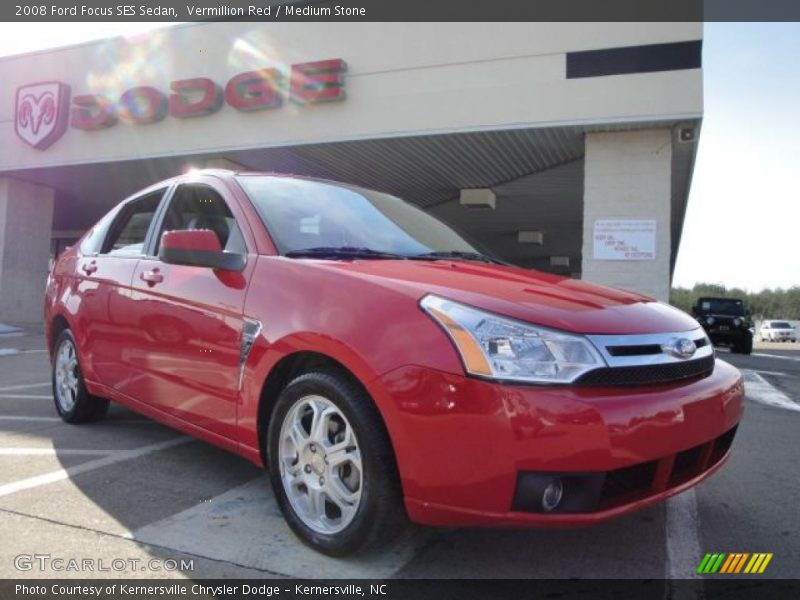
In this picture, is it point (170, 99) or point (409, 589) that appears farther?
point (170, 99)

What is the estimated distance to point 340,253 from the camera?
2799 millimetres

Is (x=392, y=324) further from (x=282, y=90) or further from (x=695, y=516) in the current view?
(x=282, y=90)

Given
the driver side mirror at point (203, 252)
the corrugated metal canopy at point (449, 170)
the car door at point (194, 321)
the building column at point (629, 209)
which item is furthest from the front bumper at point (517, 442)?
the building column at point (629, 209)

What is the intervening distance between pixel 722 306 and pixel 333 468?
68.8 ft

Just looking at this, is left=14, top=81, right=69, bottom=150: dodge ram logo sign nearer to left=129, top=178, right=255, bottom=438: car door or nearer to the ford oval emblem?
left=129, top=178, right=255, bottom=438: car door

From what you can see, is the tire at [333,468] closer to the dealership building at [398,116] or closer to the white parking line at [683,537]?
the white parking line at [683,537]

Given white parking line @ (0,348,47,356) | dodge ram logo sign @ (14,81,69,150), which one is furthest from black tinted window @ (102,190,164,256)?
dodge ram logo sign @ (14,81,69,150)

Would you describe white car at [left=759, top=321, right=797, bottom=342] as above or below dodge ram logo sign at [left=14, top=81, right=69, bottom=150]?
below

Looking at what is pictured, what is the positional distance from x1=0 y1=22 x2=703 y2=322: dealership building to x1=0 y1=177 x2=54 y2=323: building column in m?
0.06

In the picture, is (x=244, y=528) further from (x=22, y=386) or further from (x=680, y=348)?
(x=22, y=386)

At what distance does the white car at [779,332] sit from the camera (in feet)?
153

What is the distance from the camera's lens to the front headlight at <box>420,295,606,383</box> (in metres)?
2.02

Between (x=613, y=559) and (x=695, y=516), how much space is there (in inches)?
30.9

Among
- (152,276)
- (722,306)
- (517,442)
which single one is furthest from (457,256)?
(722,306)
